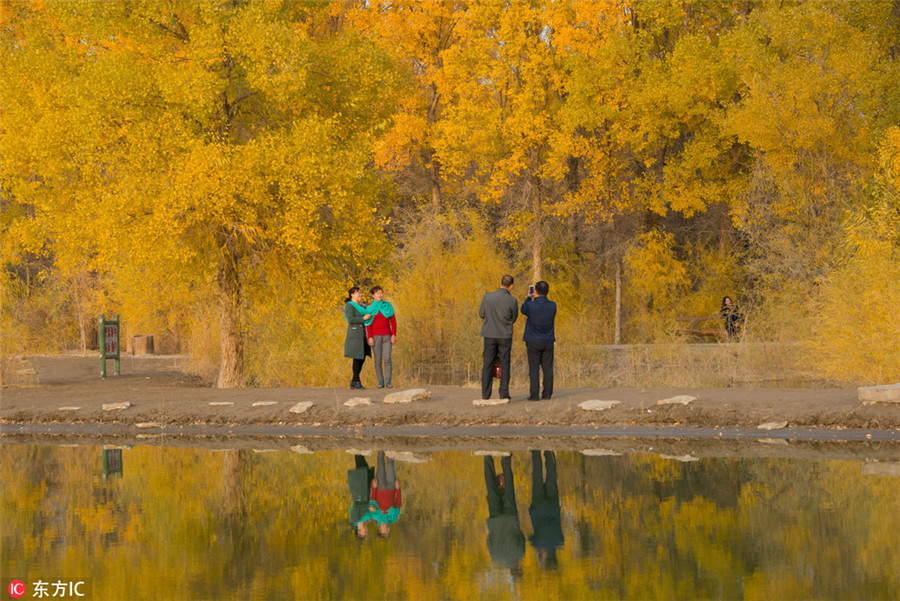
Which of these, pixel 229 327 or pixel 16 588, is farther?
pixel 229 327

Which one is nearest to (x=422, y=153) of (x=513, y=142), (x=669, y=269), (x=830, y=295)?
(x=513, y=142)

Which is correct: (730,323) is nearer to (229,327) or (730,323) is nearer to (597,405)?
(597,405)

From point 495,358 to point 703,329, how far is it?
721 inches

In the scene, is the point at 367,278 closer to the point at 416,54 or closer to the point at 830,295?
the point at 830,295

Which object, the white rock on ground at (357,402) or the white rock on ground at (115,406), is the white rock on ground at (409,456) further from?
the white rock on ground at (115,406)

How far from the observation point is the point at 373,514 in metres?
11.0

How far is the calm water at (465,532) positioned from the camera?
8055 millimetres

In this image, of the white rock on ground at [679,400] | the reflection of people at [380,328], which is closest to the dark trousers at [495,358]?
the white rock on ground at [679,400]

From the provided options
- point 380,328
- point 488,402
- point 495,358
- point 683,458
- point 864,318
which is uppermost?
point 380,328

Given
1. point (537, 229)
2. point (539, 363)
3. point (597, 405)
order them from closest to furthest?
point (597, 405) < point (539, 363) < point (537, 229)

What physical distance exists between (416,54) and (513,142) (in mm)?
7197

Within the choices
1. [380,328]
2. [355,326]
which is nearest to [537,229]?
[380,328]

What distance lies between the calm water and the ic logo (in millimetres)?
65

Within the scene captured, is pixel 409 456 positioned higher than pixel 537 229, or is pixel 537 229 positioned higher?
pixel 537 229
